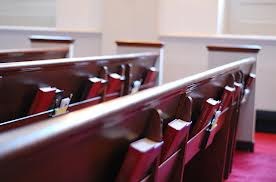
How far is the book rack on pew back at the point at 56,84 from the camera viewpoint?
199cm

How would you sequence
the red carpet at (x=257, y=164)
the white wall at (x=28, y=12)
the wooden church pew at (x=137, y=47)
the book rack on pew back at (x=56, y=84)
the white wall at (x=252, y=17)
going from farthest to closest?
the white wall at (x=28, y=12) → the white wall at (x=252, y=17) → the wooden church pew at (x=137, y=47) → the red carpet at (x=257, y=164) → the book rack on pew back at (x=56, y=84)

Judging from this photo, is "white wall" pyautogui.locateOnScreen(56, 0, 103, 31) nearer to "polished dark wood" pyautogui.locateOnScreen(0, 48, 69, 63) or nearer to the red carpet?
"polished dark wood" pyautogui.locateOnScreen(0, 48, 69, 63)

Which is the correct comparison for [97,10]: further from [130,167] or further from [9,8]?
[130,167]

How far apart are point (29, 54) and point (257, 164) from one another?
6.42 feet

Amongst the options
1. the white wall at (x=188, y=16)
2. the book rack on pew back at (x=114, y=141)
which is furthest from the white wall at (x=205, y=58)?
the book rack on pew back at (x=114, y=141)

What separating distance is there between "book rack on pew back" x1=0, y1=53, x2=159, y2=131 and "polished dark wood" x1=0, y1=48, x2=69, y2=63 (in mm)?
591

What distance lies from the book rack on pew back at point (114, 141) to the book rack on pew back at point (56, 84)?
0.62 metres

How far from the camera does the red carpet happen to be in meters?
3.30

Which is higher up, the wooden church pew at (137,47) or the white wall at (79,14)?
the white wall at (79,14)

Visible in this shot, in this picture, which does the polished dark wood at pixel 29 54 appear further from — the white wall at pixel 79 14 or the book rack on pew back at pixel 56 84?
the white wall at pixel 79 14

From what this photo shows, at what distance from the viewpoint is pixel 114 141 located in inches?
51.4

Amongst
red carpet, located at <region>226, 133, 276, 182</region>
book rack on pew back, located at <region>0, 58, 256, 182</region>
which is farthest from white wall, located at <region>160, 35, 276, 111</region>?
book rack on pew back, located at <region>0, 58, 256, 182</region>

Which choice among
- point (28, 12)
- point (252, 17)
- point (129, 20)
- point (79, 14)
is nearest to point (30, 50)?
point (129, 20)

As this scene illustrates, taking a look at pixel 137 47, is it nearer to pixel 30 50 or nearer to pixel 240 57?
pixel 240 57
